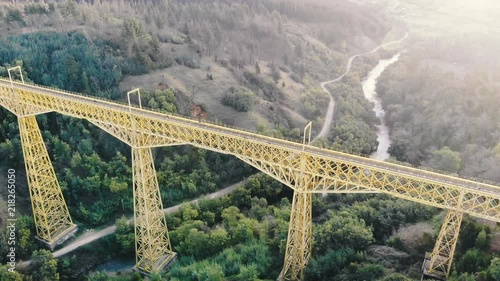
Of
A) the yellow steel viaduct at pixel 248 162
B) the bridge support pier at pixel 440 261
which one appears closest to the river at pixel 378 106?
the yellow steel viaduct at pixel 248 162

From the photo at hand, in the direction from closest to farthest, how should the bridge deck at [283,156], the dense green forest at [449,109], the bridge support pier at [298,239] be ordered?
the bridge deck at [283,156] < the bridge support pier at [298,239] < the dense green forest at [449,109]

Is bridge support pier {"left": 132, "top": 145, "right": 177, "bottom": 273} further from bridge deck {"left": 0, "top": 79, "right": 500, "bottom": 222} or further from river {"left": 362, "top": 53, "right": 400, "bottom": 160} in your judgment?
river {"left": 362, "top": 53, "right": 400, "bottom": 160}

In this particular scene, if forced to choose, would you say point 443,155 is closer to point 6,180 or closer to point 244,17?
point 6,180

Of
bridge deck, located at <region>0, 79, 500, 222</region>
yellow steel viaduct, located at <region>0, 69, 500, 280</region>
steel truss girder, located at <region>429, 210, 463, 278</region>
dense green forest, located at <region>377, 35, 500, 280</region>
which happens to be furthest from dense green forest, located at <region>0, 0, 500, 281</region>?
bridge deck, located at <region>0, 79, 500, 222</region>

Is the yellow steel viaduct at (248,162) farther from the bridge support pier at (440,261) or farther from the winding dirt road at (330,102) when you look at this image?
the winding dirt road at (330,102)

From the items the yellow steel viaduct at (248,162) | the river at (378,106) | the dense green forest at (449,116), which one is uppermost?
the yellow steel viaduct at (248,162)

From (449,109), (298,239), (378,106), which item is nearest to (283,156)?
(298,239)

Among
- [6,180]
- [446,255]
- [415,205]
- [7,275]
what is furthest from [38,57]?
[446,255]
